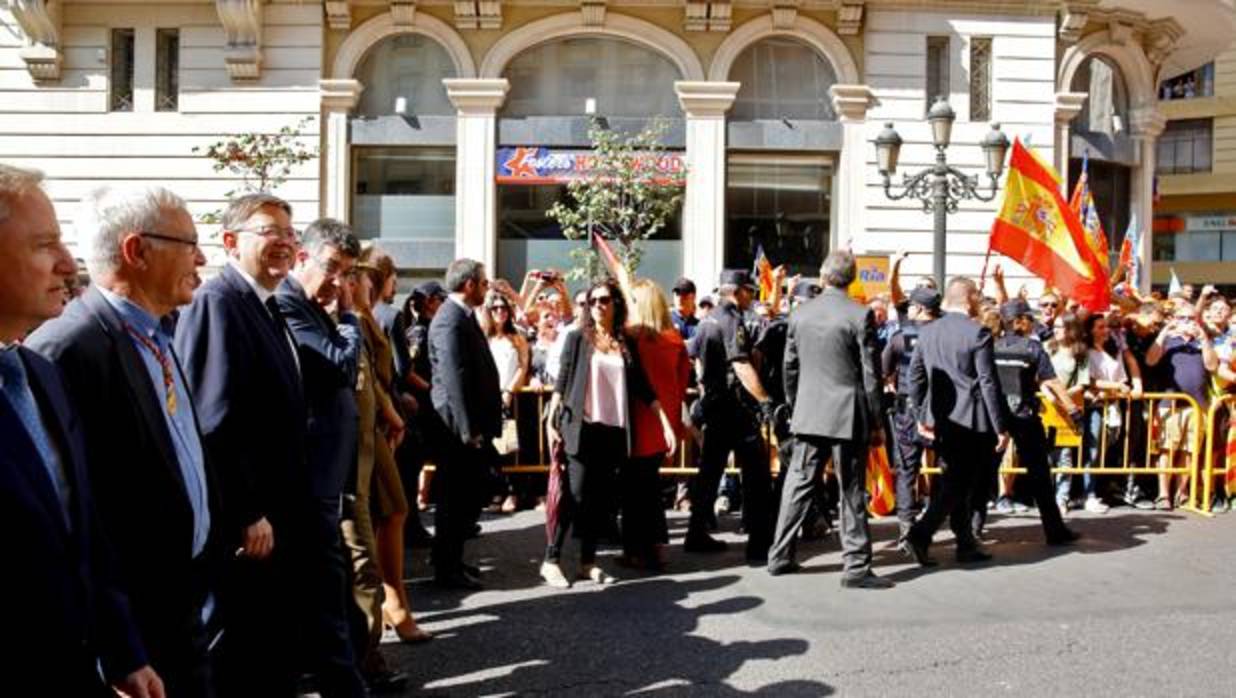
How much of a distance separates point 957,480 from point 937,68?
17.2 meters

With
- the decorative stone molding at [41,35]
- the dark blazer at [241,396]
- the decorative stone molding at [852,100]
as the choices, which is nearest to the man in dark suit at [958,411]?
the dark blazer at [241,396]

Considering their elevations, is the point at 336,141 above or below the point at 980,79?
below

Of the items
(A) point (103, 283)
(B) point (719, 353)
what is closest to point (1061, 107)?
(B) point (719, 353)

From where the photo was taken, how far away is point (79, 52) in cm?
2236

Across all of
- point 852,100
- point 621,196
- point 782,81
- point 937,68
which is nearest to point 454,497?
point 621,196

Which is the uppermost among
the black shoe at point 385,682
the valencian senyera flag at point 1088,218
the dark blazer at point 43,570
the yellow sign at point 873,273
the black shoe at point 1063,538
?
the valencian senyera flag at point 1088,218

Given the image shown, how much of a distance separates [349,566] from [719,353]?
4.12 m

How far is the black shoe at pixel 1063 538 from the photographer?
879cm

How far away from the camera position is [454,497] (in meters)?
7.09

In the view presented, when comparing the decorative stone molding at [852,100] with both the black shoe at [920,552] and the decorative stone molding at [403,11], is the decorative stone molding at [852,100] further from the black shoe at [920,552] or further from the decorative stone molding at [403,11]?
the black shoe at [920,552]

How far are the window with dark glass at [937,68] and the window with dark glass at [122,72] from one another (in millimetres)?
15824

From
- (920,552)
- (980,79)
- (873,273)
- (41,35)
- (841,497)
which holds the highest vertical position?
(41,35)

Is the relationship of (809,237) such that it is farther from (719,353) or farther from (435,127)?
(719,353)

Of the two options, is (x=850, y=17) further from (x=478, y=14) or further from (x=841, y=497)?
(x=841, y=497)
